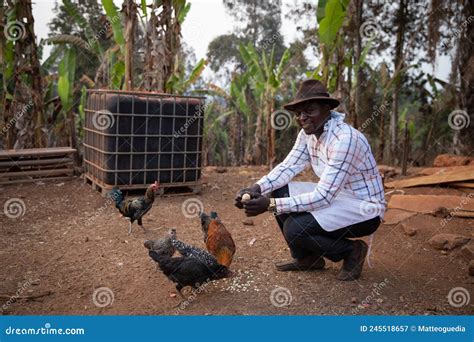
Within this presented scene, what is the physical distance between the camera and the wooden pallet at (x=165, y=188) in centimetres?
675

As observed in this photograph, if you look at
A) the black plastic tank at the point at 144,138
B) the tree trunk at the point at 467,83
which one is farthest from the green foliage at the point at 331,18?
the tree trunk at the point at 467,83

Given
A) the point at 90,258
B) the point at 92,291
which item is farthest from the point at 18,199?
the point at 92,291

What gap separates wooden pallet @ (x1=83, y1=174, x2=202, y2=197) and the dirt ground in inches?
19.6

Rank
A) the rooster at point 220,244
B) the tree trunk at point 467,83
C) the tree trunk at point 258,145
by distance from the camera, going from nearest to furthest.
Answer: the rooster at point 220,244
the tree trunk at point 467,83
the tree trunk at point 258,145

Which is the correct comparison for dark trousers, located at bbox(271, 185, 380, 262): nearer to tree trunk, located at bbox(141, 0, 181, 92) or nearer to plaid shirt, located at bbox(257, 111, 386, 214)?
plaid shirt, located at bbox(257, 111, 386, 214)

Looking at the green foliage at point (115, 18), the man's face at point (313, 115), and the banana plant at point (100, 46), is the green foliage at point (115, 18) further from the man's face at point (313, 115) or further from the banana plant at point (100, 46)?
the man's face at point (313, 115)

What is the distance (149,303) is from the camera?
3404 millimetres

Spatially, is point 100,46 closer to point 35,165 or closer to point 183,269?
point 35,165

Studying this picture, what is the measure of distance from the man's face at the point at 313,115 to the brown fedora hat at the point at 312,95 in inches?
1.9

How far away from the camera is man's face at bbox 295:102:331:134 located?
11.8ft

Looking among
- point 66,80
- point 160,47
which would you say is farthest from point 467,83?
point 66,80

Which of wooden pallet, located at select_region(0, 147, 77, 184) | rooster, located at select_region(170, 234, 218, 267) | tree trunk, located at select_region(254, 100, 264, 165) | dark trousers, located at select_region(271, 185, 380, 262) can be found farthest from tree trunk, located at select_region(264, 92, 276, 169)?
rooster, located at select_region(170, 234, 218, 267)

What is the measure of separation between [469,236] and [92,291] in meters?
4.19

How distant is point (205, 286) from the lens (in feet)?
12.3
